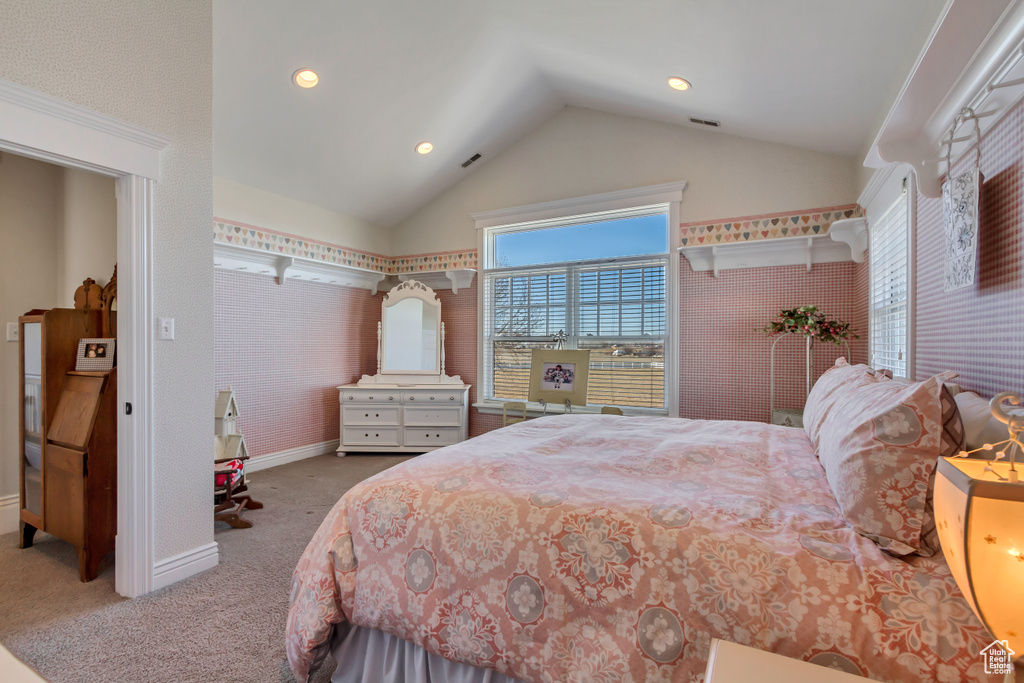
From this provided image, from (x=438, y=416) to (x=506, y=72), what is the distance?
3.17 m

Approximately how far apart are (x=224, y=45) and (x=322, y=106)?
28.4 inches

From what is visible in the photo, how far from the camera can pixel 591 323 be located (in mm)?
4609

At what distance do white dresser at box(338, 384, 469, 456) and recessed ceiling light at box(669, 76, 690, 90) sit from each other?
3209 mm

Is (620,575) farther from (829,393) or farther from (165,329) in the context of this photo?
(165,329)

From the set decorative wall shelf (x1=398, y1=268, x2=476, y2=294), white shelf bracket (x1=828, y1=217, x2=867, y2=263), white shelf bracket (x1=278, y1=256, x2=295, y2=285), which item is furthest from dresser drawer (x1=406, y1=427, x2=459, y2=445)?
white shelf bracket (x1=828, y1=217, x2=867, y2=263)

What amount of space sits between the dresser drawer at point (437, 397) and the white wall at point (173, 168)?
8.18 feet

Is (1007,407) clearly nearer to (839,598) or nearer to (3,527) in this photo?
(839,598)

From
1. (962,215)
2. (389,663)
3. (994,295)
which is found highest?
(962,215)

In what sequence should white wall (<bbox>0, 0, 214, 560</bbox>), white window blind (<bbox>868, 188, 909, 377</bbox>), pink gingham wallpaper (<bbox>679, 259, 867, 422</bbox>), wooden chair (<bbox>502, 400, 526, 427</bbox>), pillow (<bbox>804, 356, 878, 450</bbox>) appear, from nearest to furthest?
pillow (<bbox>804, 356, 878, 450</bbox>), white wall (<bbox>0, 0, 214, 560</bbox>), white window blind (<bbox>868, 188, 909, 377</bbox>), pink gingham wallpaper (<bbox>679, 259, 867, 422</bbox>), wooden chair (<bbox>502, 400, 526, 427</bbox>)

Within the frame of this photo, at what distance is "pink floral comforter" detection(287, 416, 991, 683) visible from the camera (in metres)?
0.96

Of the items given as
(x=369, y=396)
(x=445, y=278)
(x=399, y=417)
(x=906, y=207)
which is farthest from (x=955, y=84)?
(x=369, y=396)

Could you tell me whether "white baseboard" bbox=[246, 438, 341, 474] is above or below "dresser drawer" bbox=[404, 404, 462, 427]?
below

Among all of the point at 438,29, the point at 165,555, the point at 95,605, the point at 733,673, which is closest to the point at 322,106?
the point at 438,29

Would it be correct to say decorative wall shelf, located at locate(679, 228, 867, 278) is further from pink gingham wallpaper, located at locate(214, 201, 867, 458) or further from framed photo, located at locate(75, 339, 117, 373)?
framed photo, located at locate(75, 339, 117, 373)
